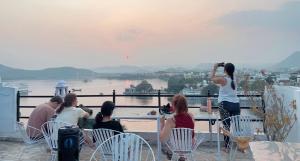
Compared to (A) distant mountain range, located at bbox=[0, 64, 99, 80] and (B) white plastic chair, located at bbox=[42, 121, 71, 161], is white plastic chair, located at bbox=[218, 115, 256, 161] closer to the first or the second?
(B) white plastic chair, located at bbox=[42, 121, 71, 161]

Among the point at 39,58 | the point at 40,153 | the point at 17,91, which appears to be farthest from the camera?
the point at 39,58

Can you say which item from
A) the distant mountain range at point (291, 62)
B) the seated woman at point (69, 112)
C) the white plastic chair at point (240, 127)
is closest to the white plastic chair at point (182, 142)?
the white plastic chair at point (240, 127)

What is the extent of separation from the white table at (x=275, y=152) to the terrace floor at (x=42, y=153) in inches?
68.2

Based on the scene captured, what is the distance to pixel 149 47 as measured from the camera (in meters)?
12.2

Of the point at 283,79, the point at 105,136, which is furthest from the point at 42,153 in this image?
the point at 283,79

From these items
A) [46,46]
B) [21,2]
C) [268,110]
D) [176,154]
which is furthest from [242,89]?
[46,46]

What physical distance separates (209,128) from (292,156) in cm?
315

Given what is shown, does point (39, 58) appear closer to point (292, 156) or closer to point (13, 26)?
point (13, 26)

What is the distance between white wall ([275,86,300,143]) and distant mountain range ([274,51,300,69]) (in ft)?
6.93

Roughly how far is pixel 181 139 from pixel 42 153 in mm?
2890

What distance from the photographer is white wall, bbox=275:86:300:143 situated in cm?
546

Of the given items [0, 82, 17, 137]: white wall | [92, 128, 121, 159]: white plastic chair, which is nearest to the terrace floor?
[0, 82, 17, 137]: white wall

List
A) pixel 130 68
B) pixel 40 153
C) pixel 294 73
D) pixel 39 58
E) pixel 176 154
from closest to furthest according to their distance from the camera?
pixel 176 154 → pixel 40 153 → pixel 294 73 → pixel 130 68 → pixel 39 58

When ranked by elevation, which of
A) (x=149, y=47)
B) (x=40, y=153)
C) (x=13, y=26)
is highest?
(x=13, y=26)
